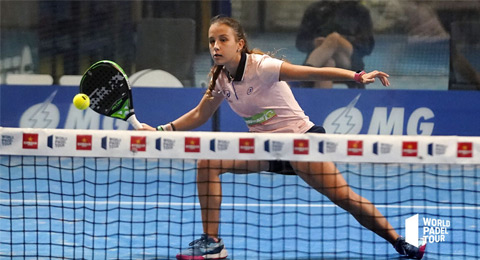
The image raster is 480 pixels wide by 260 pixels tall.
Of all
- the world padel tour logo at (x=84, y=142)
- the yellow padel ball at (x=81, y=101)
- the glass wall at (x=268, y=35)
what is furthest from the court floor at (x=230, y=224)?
the glass wall at (x=268, y=35)

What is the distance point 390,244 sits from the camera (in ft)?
17.6

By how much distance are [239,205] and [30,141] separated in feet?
8.44

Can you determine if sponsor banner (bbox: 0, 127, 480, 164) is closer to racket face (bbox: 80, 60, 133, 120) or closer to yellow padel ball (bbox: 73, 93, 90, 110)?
yellow padel ball (bbox: 73, 93, 90, 110)

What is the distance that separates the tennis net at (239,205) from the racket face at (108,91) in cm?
33

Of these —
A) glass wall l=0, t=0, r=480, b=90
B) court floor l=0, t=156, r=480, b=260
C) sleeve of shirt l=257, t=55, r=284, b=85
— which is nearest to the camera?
sleeve of shirt l=257, t=55, r=284, b=85

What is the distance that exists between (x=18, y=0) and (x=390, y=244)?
563 centimetres

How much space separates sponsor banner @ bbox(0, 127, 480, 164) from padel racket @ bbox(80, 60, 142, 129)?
69 centimetres

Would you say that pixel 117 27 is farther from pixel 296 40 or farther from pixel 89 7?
pixel 296 40

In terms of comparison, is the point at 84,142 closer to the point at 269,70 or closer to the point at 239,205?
the point at 269,70

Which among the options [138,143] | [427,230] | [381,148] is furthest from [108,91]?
[427,230]

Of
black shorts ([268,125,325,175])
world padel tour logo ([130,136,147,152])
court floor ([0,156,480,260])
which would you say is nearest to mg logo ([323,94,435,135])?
court floor ([0,156,480,260])

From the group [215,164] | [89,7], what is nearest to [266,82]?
[215,164]

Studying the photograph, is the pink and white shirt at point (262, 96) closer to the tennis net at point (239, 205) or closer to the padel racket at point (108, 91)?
the tennis net at point (239, 205)

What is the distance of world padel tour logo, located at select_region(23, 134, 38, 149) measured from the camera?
14.0 ft
